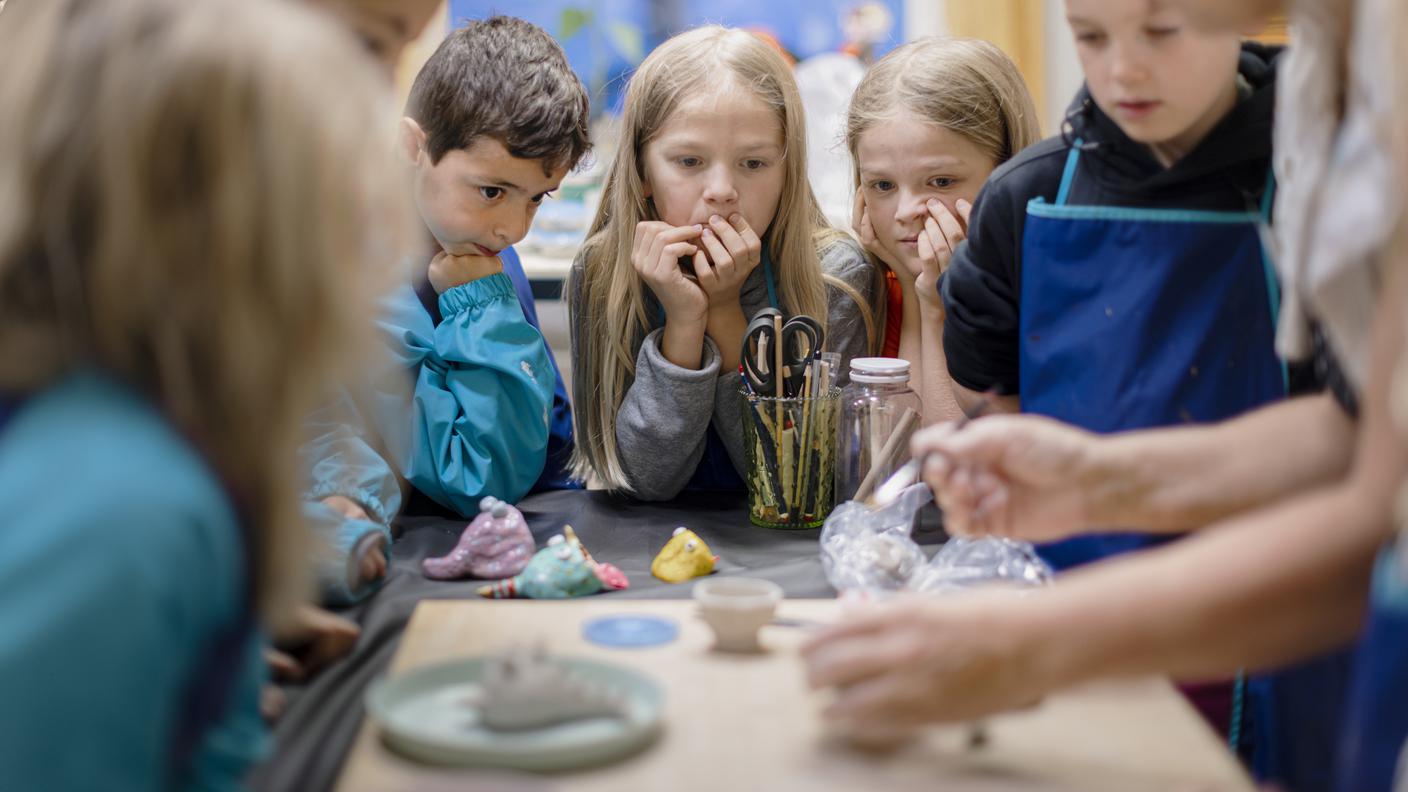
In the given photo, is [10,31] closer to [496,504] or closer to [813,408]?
[496,504]

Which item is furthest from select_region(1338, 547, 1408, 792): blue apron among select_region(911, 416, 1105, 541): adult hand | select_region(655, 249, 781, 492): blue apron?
select_region(655, 249, 781, 492): blue apron

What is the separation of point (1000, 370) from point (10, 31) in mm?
1034

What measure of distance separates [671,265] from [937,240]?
36 cm

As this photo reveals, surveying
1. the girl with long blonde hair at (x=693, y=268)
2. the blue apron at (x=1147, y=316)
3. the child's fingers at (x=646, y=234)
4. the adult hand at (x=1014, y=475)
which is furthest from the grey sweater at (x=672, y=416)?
the adult hand at (x=1014, y=475)

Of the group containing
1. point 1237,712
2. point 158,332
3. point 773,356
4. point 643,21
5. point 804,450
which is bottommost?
point 1237,712

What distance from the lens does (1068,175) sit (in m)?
1.26

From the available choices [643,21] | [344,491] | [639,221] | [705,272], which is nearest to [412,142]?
[639,221]

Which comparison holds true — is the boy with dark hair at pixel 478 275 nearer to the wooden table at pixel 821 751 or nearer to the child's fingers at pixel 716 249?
the child's fingers at pixel 716 249

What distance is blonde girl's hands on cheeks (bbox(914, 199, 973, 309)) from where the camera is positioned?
1666 millimetres

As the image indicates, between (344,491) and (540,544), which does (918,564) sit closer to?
(540,544)

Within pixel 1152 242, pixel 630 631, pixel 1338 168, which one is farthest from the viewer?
pixel 1152 242

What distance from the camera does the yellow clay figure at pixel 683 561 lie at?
1.33m

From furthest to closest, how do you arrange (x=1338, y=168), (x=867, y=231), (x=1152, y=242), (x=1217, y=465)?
(x=867, y=231)
(x=1152, y=242)
(x=1217, y=465)
(x=1338, y=168)

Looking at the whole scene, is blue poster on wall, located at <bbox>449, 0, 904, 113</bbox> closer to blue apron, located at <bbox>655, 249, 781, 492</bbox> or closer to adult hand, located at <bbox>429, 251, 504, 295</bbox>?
adult hand, located at <bbox>429, 251, 504, 295</bbox>
